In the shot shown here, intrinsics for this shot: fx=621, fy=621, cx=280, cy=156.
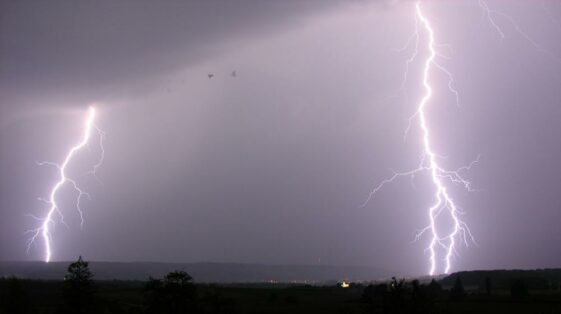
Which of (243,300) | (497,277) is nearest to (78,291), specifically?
(243,300)

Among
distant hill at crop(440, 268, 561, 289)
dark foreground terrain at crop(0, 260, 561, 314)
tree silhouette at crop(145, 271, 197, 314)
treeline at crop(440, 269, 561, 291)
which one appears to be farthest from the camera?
distant hill at crop(440, 268, 561, 289)

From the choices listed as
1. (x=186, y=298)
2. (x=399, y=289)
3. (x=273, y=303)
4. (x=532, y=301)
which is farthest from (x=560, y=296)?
(x=186, y=298)

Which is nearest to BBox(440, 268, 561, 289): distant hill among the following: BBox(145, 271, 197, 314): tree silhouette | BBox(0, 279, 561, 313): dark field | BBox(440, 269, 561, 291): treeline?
BBox(440, 269, 561, 291): treeline

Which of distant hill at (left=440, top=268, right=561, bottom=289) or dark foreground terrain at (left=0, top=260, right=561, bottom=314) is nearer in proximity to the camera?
dark foreground terrain at (left=0, top=260, right=561, bottom=314)

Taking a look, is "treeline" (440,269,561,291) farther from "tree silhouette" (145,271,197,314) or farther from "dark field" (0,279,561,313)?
"tree silhouette" (145,271,197,314)

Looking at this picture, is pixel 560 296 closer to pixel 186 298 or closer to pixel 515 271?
pixel 186 298

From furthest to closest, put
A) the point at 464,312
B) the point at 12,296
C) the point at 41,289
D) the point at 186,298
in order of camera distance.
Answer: the point at 41,289
the point at 464,312
the point at 12,296
the point at 186,298

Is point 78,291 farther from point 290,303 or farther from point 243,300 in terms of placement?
point 243,300

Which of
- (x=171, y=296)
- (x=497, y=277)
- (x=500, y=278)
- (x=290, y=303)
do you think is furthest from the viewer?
(x=497, y=277)
